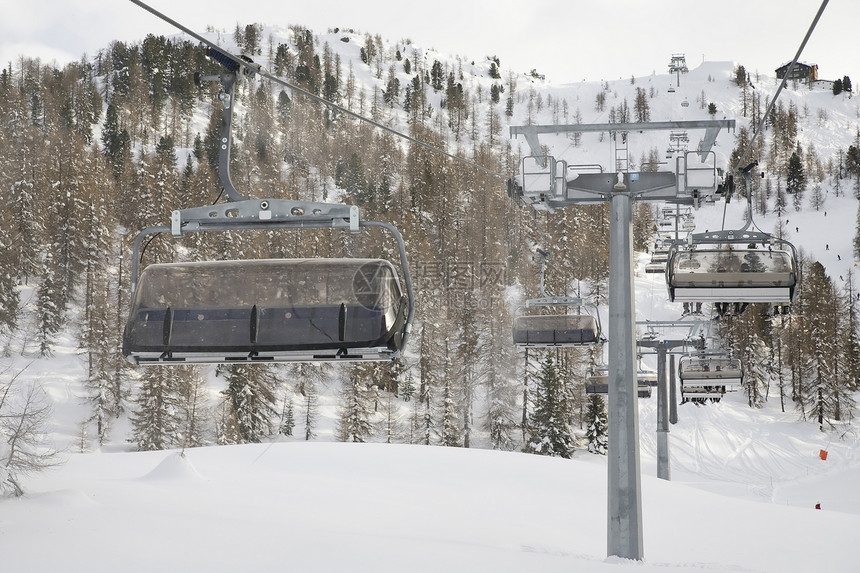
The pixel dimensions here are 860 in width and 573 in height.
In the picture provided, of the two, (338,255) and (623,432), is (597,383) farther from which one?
(338,255)

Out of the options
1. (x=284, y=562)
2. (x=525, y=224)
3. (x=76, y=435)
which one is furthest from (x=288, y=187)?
(x=284, y=562)

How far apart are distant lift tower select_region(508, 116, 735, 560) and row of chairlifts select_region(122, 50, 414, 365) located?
4.00m

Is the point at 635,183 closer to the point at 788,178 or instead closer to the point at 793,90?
the point at 788,178

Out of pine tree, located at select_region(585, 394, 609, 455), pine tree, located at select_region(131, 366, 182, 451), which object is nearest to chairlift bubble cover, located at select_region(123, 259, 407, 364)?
pine tree, located at select_region(131, 366, 182, 451)

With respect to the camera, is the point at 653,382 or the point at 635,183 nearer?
the point at 635,183

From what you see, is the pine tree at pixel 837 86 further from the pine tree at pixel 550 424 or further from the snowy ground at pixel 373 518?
the snowy ground at pixel 373 518

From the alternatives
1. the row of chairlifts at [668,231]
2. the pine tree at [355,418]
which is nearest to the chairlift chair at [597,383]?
the row of chairlifts at [668,231]

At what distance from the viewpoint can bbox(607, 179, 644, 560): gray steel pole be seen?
8.82 m

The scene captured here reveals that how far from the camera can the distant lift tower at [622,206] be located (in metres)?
8.84

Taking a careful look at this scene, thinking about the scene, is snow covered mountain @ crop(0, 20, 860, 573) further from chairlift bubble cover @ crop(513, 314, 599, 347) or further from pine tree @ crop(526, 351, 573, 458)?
pine tree @ crop(526, 351, 573, 458)

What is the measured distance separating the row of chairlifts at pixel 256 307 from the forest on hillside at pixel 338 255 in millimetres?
6357

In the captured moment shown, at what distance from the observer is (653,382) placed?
2494 cm

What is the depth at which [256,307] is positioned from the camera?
235 inches

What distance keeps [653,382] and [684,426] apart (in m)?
20.7
